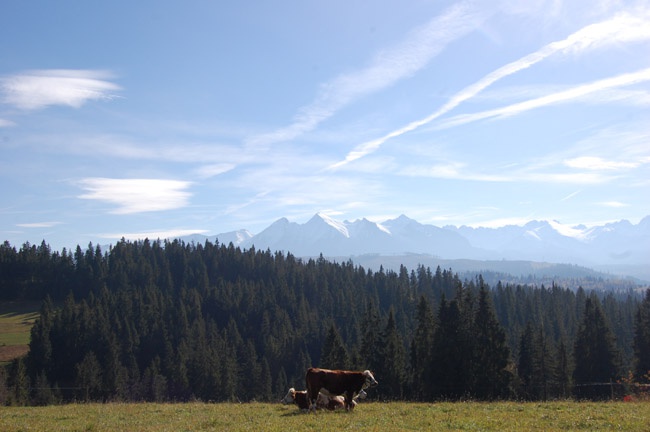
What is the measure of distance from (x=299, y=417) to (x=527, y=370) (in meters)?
66.2

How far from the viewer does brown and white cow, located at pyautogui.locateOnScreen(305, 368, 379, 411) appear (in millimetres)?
21141

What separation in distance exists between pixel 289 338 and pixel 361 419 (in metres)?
126

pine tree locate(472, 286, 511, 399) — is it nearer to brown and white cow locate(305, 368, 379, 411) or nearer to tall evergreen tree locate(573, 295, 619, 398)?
tall evergreen tree locate(573, 295, 619, 398)

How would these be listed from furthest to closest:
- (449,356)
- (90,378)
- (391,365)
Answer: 1. (90,378)
2. (391,365)
3. (449,356)

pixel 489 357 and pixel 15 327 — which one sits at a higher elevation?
pixel 489 357

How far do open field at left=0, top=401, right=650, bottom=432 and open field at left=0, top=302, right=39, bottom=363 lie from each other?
118m

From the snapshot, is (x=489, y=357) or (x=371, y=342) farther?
(x=371, y=342)

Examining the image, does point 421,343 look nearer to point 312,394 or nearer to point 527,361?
point 527,361

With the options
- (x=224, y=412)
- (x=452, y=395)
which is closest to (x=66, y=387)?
(x=452, y=395)

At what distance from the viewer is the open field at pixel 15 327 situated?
120 m

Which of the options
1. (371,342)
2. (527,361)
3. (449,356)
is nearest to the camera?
(449,356)

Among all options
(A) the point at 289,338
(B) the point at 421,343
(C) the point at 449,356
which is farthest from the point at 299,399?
(A) the point at 289,338

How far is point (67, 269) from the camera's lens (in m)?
191

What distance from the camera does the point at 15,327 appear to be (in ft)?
463
